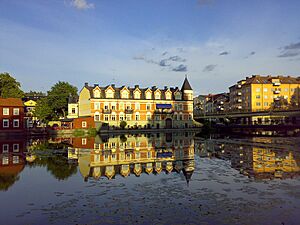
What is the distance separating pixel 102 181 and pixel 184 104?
209 feet

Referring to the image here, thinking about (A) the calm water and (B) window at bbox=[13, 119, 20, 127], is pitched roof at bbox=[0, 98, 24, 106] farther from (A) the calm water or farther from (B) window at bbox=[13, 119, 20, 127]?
(A) the calm water

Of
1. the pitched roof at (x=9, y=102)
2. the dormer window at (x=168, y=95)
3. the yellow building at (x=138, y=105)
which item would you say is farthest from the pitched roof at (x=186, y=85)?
the pitched roof at (x=9, y=102)

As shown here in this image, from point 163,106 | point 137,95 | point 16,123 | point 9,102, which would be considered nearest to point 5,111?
point 9,102

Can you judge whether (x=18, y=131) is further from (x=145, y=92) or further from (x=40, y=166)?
(x=40, y=166)

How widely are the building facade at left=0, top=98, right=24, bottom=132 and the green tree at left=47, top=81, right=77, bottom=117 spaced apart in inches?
953

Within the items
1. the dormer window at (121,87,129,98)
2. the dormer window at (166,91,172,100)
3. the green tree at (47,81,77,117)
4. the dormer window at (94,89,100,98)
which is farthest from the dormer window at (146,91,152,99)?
the green tree at (47,81,77,117)

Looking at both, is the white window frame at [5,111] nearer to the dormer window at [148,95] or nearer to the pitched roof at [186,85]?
the dormer window at [148,95]

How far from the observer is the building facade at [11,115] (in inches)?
2098

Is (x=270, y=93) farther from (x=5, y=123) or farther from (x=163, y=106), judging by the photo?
(x=5, y=123)

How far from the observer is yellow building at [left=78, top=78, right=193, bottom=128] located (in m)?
67.9

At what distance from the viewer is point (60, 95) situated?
80938 mm

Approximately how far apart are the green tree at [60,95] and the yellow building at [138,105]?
34.3ft

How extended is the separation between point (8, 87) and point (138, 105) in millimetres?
37168

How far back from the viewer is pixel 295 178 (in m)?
15.8
